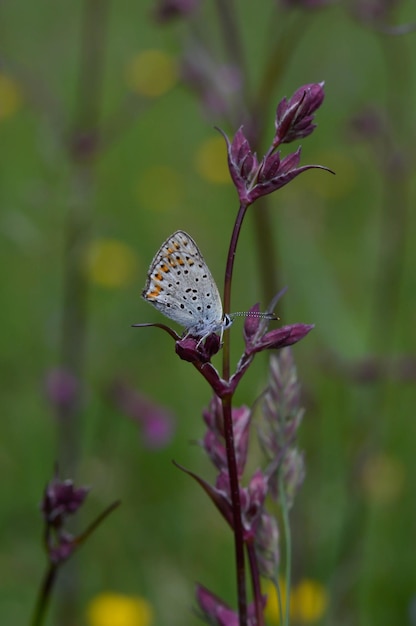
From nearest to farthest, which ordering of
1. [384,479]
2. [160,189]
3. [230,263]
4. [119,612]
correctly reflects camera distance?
[230,263] < [119,612] < [384,479] < [160,189]

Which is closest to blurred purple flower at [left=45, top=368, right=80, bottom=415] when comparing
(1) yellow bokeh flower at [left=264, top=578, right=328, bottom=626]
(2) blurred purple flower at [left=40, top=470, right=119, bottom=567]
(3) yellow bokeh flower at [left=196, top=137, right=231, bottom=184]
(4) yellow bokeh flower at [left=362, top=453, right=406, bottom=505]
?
(1) yellow bokeh flower at [left=264, top=578, right=328, bottom=626]

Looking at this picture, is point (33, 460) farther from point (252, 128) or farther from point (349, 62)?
point (349, 62)

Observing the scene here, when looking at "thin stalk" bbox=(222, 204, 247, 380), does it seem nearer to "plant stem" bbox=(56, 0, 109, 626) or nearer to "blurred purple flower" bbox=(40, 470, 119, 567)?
"blurred purple flower" bbox=(40, 470, 119, 567)

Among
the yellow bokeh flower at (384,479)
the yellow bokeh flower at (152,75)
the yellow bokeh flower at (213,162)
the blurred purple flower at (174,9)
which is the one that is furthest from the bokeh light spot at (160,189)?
the blurred purple flower at (174,9)

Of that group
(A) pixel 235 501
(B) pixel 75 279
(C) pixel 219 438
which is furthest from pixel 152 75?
(A) pixel 235 501

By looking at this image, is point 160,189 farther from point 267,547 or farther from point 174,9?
point 267,547

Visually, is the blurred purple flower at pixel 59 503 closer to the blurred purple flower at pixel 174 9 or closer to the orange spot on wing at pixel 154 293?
the orange spot on wing at pixel 154 293
